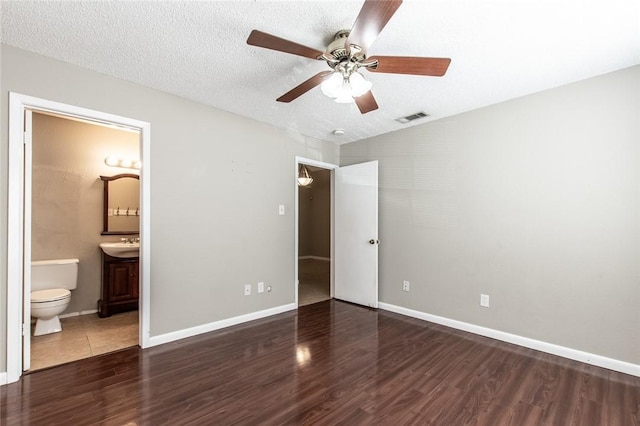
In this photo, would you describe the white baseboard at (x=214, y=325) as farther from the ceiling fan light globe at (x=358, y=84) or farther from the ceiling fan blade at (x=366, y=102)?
the ceiling fan light globe at (x=358, y=84)

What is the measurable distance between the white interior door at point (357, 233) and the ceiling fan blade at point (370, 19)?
96.1 inches

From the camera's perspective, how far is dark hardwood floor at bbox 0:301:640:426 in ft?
5.99

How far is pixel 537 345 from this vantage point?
109 inches

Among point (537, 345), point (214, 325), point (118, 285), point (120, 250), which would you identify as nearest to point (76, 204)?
point (120, 250)

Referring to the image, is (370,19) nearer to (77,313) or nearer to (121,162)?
(121,162)

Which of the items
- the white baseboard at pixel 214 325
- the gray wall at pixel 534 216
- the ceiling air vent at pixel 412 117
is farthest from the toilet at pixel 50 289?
the ceiling air vent at pixel 412 117

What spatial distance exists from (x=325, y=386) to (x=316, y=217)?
6985 mm

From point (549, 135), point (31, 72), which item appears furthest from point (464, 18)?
point (31, 72)

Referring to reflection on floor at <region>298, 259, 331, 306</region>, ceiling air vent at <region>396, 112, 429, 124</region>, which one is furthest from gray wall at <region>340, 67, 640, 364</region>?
reflection on floor at <region>298, 259, 331, 306</region>

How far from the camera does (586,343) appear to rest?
8.34 feet

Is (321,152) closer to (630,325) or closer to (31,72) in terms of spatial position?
(31,72)

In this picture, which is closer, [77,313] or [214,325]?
[214,325]

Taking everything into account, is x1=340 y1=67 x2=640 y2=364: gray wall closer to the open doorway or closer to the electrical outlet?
the electrical outlet

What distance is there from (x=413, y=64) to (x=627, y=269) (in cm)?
240
